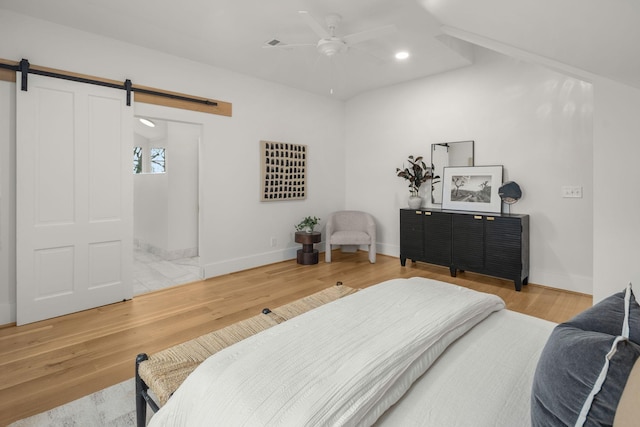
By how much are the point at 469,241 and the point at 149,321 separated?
3.67 metres

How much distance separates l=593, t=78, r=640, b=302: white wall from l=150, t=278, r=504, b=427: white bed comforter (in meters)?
1.56

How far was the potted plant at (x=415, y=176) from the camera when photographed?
4664 millimetres

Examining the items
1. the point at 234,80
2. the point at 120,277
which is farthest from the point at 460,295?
the point at 234,80

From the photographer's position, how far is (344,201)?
593cm

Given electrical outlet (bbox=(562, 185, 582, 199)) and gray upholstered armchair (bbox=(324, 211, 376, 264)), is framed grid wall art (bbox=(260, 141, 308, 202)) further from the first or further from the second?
electrical outlet (bbox=(562, 185, 582, 199))

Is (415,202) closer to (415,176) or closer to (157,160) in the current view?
(415,176)

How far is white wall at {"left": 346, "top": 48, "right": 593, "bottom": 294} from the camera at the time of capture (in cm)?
348

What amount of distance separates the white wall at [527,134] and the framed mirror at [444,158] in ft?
0.30

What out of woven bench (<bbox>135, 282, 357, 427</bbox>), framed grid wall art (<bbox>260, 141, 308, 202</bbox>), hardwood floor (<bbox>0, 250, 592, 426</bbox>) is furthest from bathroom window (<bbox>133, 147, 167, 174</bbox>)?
woven bench (<bbox>135, 282, 357, 427</bbox>)

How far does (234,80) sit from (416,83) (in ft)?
8.88

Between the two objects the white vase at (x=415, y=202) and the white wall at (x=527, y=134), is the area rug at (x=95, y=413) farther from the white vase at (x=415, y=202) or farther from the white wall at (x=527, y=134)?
the white wall at (x=527, y=134)

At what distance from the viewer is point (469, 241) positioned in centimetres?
393

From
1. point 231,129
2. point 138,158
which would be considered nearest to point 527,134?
point 231,129

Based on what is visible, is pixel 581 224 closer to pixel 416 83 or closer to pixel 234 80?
pixel 416 83
